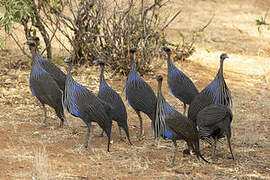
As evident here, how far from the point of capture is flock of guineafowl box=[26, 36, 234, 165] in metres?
5.25

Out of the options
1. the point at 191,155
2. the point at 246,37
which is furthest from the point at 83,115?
the point at 246,37

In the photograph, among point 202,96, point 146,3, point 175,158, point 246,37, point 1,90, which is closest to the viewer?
point 175,158

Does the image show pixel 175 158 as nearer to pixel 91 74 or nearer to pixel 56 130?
pixel 56 130

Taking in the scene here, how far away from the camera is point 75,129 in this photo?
654 centimetres

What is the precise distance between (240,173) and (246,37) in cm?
824

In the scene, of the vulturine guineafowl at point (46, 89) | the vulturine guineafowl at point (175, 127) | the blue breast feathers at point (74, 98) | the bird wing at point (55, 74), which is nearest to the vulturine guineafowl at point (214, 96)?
the vulturine guineafowl at point (175, 127)

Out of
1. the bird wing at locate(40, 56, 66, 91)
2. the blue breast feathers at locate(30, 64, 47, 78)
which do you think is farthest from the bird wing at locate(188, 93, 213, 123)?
the blue breast feathers at locate(30, 64, 47, 78)

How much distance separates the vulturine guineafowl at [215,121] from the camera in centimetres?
529

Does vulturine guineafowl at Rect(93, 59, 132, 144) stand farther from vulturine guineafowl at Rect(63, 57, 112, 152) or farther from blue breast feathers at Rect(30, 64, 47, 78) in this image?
blue breast feathers at Rect(30, 64, 47, 78)

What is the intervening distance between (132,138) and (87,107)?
3.17 feet

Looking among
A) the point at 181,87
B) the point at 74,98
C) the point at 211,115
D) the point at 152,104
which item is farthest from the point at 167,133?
the point at 181,87

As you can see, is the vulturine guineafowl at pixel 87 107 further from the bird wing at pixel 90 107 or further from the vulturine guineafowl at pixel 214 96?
the vulturine guineafowl at pixel 214 96

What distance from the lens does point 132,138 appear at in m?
6.29

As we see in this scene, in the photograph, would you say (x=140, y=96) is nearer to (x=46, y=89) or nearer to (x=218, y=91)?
(x=218, y=91)
